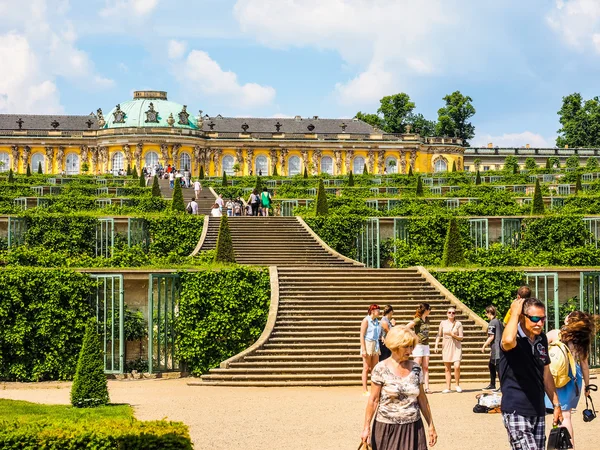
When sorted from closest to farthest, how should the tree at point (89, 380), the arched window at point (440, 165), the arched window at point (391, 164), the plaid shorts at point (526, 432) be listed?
1. the plaid shorts at point (526, 432)
2. the tree at point (89, 380)
3. the arched window at point (391, 164)
4. the arched window at point (440, 165)

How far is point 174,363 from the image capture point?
17.9m

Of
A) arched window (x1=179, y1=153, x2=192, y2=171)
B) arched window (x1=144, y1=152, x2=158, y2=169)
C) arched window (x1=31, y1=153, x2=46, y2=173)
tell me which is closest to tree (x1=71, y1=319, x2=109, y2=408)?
arched window (x1=144, y1=152, x2=158, y2=169)

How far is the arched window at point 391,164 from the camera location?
7962cm

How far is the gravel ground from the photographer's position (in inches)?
431

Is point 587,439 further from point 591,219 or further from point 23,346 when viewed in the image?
point 591,219

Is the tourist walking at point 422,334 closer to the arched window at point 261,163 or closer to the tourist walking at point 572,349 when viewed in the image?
the tourist walking at point 572,349

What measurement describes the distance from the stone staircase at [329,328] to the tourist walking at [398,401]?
26.8 ft

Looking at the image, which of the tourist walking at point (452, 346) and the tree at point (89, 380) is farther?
the tourist walking at point (452, 346)

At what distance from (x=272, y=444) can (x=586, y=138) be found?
81428mm

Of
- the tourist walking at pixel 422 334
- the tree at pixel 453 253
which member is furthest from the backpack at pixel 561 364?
the tree at pixel 453 253

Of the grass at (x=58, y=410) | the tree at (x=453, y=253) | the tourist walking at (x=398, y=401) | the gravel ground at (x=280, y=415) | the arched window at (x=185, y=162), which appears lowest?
the gravel ground at (x=280, y=415)

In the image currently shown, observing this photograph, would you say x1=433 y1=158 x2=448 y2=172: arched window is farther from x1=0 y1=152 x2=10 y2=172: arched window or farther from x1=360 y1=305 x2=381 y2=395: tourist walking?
x1=360 y1=305 x2=381 y2=395: tourist walking

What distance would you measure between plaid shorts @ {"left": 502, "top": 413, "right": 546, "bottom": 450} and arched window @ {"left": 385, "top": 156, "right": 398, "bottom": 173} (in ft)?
236

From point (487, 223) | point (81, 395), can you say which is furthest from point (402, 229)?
point (81, 395)
